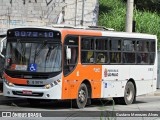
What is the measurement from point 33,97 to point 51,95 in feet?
1.89

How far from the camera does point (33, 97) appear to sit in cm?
1756

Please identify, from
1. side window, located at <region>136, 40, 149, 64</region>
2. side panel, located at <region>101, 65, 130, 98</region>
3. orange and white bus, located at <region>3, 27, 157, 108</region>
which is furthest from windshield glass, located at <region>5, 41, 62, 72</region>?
side window, located at <region>136, 40, 149, 64</region>

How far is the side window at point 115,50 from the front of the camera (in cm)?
2009

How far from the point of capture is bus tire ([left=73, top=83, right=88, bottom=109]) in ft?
59.8

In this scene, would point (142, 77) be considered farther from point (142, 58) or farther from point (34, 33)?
point (34, 33)

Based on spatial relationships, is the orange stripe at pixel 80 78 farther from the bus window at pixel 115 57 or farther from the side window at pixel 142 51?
the side window at pixel 142 51

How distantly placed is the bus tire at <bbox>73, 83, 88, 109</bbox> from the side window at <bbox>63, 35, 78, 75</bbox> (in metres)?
0.86

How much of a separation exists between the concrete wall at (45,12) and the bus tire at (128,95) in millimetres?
11738

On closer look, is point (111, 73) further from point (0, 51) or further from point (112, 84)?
point (0, 51)

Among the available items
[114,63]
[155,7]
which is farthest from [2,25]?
[155,7]

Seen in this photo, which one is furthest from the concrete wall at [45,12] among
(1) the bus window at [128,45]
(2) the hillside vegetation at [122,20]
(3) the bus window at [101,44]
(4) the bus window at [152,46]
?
(3) the bus window at [101,44]

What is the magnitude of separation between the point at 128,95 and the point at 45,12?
12.9 meters

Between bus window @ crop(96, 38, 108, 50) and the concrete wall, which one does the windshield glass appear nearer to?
bus window @ crop(96, 38, 108, 50)

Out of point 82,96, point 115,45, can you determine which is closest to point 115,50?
point 115,45
